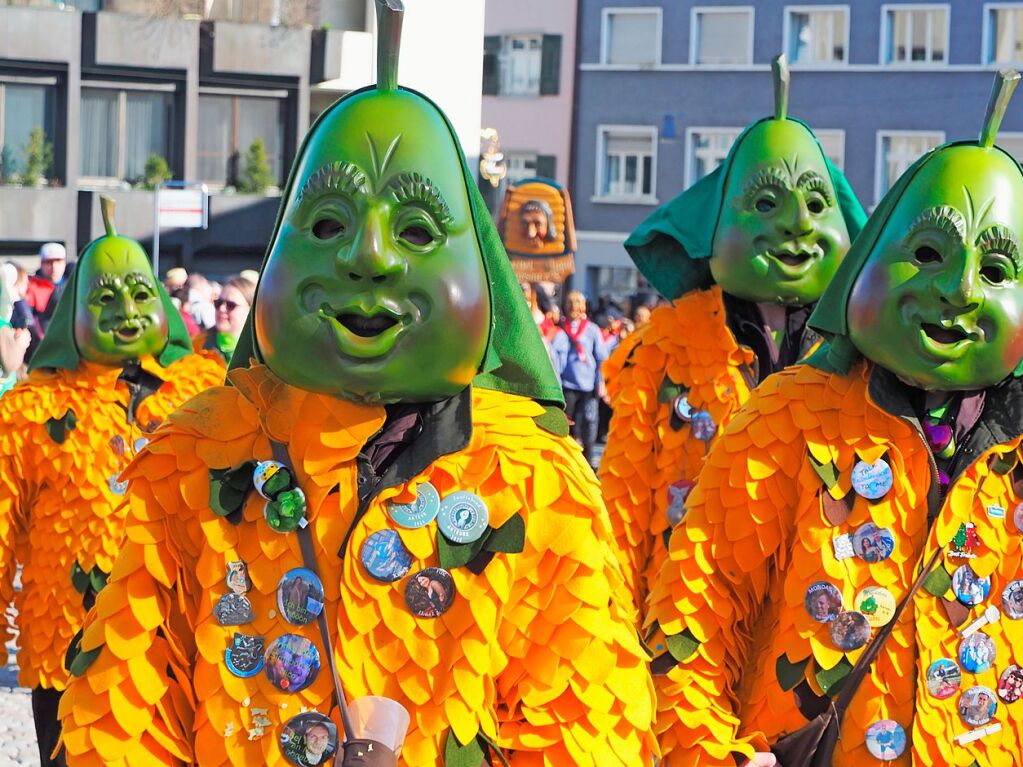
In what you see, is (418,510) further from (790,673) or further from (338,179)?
(790,673)

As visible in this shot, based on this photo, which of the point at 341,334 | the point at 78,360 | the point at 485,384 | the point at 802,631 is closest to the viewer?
the point at 341,334

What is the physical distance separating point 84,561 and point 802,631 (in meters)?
3.42

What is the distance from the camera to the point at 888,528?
395 centimetres

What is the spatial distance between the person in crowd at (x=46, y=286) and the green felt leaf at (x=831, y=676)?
10852mm

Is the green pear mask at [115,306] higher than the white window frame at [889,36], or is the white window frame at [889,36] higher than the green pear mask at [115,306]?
the white window frame at [889,36]

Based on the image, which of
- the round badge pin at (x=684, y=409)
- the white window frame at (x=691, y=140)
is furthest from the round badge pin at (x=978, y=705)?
the white window frame at (x=691, y=140)

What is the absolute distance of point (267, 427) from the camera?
3207mm

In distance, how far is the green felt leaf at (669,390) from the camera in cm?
627

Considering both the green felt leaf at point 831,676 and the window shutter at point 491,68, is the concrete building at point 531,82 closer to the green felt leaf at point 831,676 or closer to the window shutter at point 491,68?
the window shutter at point 491,68

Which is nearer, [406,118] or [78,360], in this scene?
[406,118]

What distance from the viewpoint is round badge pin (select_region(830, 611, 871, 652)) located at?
390 centimetres

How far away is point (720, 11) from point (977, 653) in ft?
100

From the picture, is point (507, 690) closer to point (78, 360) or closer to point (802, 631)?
point (802, 631)

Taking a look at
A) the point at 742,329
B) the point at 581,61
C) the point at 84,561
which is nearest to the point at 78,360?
the point at 84,561
